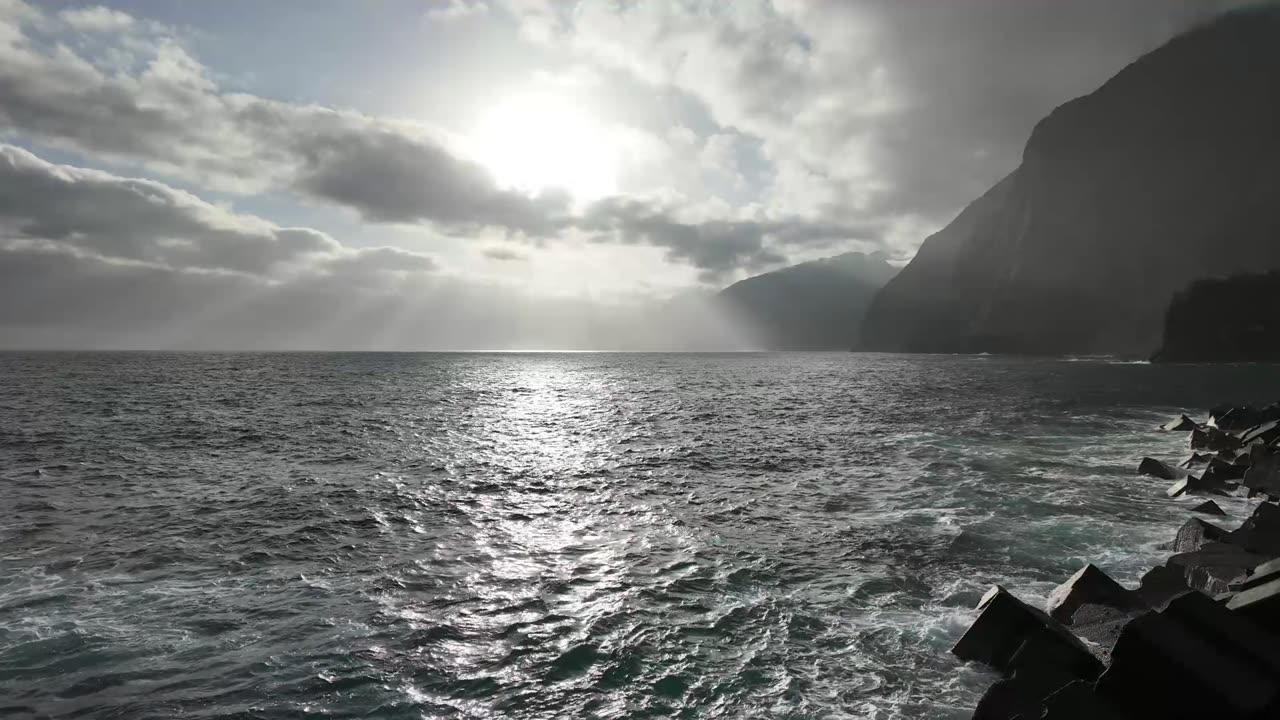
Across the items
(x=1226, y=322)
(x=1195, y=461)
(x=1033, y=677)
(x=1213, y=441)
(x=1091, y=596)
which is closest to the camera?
(x=1033, y=677)

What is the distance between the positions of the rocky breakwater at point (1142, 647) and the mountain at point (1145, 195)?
191 m

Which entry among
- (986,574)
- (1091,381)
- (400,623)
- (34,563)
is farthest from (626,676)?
(1091,381)

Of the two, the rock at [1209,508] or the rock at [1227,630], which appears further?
the rock at [1209,508]

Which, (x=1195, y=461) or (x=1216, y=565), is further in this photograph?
(x=1195, y=461)

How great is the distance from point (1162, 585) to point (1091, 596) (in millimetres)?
2480

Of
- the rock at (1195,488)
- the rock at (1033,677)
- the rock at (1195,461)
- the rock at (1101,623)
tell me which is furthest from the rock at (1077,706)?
the rock at (1195,461)

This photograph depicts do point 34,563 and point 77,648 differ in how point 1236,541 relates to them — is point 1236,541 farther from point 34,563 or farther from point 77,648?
point 34,563

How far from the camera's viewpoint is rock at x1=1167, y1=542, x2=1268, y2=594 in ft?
42.3

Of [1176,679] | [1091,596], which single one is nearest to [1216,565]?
[1091,596]

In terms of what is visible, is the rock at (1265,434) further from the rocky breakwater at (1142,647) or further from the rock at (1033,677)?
the rock at (1033,677)

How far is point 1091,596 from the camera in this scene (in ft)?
38.6

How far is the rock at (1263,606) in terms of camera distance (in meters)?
8.84

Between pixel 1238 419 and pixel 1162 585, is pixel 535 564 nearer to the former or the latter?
pixel 1162 585

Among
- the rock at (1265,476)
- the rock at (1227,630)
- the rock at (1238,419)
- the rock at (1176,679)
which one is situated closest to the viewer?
the rock at (1176,679)
